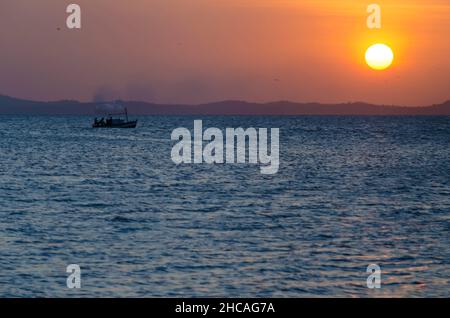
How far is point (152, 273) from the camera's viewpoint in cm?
3017

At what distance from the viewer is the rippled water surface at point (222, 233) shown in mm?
29000

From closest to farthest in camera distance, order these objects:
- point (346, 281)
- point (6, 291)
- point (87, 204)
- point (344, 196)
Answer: point (6, 291) → point (346, 281) → point (87, 204) → point (344, 196)

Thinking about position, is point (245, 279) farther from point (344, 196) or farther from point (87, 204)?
point (344, 196)

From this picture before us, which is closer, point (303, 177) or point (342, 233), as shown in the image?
point (342, 233)

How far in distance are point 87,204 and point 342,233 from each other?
56.3ft

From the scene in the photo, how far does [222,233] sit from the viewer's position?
39.1 metres

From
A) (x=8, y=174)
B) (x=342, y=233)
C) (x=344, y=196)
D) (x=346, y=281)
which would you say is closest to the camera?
(x=346, y=281)

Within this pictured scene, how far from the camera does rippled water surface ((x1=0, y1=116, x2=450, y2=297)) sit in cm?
2900

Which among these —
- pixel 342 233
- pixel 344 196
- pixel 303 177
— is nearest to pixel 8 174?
pixel 303 177

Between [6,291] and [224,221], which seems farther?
[224,221]

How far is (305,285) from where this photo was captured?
28.8 metres
